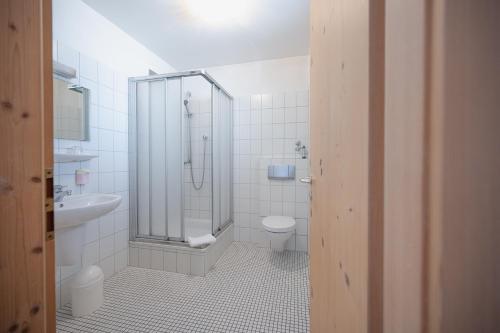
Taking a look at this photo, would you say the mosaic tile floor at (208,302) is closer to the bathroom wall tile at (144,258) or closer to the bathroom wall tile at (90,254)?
the bathroom wall tile at (144,258)

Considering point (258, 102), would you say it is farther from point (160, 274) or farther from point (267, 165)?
point (160, 274)

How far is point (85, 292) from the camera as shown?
1451 millimetres

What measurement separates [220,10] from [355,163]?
210 centimetres

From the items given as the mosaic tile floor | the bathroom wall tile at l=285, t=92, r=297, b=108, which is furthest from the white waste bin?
the bathroom wall tile at l=285, t=92, r=297, b=108

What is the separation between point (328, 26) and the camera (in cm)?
56

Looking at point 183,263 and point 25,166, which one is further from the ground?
point 25,166

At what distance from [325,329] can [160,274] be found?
1842 mm

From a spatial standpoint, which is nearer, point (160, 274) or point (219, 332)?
point (219, 332)

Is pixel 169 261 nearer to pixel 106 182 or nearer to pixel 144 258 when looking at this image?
pixel 144 258

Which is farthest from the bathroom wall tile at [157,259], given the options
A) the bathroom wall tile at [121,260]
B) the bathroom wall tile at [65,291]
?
the bathroom wall tile at [65,291]

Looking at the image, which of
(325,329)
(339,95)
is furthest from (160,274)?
(339,95)

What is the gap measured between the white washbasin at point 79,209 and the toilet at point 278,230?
4.54 ft

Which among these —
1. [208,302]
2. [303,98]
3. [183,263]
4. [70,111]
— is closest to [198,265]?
[183,263]

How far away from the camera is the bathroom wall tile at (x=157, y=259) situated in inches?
81.0
